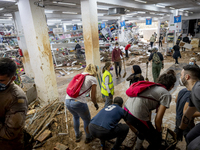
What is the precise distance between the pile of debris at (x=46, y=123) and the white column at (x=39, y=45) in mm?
402

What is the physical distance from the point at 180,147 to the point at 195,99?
1419 mm

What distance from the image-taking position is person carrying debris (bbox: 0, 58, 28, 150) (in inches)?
57.6

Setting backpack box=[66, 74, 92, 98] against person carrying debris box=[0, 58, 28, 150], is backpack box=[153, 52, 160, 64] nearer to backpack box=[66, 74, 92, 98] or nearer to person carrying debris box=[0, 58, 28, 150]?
backpack box=[66, 74, 92, 98]

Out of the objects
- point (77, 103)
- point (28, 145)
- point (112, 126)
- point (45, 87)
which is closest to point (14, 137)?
point (28, 145)

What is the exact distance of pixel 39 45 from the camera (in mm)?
3791

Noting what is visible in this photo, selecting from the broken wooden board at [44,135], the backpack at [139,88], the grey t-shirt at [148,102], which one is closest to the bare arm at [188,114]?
the grey t-shirt at [148,102]

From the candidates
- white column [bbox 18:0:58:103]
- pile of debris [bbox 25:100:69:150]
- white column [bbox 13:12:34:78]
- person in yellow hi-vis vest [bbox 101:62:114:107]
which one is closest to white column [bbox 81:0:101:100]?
person in yellow hi-vis vest [bbox 101:62:114:107]

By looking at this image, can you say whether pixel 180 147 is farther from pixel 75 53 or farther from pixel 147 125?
pixel 75 53

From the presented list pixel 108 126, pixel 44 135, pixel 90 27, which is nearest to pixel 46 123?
pixel 44 135

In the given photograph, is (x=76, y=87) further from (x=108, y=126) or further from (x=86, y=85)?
(x=108, y=126)

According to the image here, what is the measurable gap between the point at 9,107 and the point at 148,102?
1.81 m

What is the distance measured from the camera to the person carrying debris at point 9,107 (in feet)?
4.80

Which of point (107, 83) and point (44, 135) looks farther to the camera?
point (107, 83)

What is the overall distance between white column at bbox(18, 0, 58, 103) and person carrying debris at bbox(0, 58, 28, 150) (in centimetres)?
249
